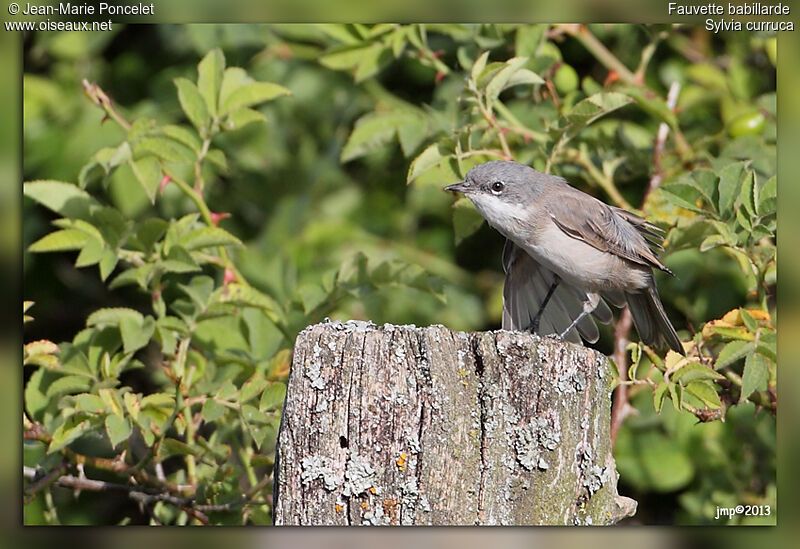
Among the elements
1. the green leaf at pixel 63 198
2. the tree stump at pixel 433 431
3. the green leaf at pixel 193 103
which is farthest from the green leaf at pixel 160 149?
the tree stump at pixel 433 431

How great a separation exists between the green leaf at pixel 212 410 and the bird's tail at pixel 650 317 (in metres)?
2.15

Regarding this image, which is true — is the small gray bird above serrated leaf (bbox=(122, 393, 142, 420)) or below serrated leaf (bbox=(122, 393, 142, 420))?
above

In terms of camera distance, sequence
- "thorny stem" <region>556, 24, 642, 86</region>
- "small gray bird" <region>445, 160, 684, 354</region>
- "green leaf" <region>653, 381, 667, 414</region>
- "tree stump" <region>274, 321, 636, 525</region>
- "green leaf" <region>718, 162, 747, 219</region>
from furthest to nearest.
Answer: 1. "thorny stem" <region>556, 24, 642, 86</region>
2. "small gray bird" <region>445, 160, 684, 354</region>
3. "green leaf" <region>718, 162, 747, 219</region>
4. "green leaf" <region>653, 381, 667, 414</region>
5. "tree stump" <region>274, 321, 636, 525</region>

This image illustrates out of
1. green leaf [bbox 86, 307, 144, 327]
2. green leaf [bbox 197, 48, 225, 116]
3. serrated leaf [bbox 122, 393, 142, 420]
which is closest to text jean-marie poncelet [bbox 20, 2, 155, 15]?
green leaf [bbox 197, 48, 225, 116]

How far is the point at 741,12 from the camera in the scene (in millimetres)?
4191

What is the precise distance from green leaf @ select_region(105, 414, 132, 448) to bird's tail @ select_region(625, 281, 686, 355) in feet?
8.30

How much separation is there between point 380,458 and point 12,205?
6.65ft

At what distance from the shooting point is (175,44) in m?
5.39

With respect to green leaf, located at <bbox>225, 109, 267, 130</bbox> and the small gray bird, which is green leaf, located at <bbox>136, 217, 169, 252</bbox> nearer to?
green leaf, located at <bbox>225, 109, 267, 130</bbox>

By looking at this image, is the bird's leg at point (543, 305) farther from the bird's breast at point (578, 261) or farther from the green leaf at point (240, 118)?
the green leaf at point (240, 118)

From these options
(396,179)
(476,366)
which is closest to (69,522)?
(396,179)

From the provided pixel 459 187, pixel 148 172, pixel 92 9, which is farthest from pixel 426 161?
pixel 92 9

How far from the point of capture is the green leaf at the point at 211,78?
4.11 meters

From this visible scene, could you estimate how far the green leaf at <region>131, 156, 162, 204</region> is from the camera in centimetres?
386
